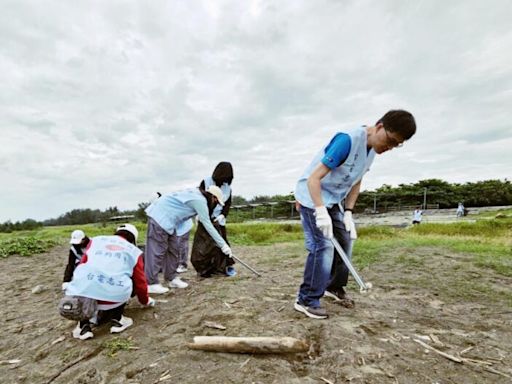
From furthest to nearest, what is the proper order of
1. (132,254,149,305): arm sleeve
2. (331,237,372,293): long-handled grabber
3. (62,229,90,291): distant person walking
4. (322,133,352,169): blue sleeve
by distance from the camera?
(62,229,90,291): distant person walking → (132,254,149,305): arm sleeve → (331,237,372,293): long-handled grabber → (322,133,352,169): blue sleeve

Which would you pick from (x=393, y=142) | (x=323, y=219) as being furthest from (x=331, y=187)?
(x=393, y=142)

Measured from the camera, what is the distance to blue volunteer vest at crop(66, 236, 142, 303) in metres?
2.79

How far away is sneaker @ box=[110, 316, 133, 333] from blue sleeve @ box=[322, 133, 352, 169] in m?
2.17

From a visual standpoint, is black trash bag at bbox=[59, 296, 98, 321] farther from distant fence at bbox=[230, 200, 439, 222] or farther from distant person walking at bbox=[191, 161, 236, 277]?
distant fence at bbox=[230, 200, 439, 222]

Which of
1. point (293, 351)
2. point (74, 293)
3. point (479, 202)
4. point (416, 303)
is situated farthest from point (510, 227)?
point (479, 202)

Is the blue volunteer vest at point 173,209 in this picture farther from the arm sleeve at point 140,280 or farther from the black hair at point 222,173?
the arm sleeve at point 140,280

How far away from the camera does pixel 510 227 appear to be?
1377 cm

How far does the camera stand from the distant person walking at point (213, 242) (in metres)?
4.94

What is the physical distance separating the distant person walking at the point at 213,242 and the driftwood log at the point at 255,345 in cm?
268

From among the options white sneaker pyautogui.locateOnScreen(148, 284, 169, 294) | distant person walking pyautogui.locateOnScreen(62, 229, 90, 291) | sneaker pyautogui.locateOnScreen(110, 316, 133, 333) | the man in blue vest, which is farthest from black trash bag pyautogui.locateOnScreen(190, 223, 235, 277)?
the man in blue vest

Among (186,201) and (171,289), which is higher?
(186,201)

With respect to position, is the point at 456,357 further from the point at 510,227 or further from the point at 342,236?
the point at 510,227

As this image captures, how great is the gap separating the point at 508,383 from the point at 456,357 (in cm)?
32

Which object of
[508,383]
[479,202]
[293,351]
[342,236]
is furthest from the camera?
[479,202]
